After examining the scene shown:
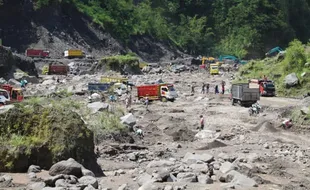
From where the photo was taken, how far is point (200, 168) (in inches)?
545

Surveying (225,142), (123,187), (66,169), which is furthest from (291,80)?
(66,169)

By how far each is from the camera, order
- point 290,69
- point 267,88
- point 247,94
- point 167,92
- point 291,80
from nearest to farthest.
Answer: point 247,94
point 167,92
point 267,88
point 291,80
point 290,69

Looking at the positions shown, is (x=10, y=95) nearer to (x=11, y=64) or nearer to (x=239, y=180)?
(x=239, y=180)

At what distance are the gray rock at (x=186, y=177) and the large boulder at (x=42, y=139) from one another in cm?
255

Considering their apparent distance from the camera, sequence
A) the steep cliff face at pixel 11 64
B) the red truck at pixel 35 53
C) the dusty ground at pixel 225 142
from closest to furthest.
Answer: the dusty ground at pixel 225 142 → the steep cliff face at pixel 11 64 → the red truck at pixel 35 53

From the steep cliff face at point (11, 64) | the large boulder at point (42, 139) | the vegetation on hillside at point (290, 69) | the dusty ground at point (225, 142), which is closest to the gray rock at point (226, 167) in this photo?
the dusty ground at point (225, 142)

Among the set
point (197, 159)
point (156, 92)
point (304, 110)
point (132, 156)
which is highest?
point (156, 92)

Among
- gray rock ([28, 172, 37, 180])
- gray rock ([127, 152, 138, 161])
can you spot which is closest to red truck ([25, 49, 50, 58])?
gray rock ([127, 152, 138, 161])

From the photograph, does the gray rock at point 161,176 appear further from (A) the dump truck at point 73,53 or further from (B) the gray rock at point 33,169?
(A) the dump truck at point 73,53

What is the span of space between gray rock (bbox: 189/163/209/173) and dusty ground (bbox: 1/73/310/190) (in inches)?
38.2

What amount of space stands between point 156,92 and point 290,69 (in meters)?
Answer: 13.1

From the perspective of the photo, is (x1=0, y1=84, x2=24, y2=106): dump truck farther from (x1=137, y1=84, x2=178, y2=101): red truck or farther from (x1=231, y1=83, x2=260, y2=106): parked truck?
(x1=231, y1=83, x2=260, y2=106): parked truck

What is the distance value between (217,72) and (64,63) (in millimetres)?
20518

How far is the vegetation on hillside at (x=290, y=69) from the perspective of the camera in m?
39.1
